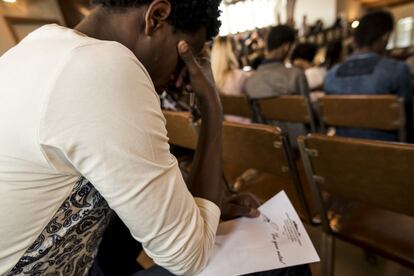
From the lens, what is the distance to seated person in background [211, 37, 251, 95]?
219cm

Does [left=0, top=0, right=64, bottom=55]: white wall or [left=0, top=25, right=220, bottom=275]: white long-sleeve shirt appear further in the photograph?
[left=0, top=0, right=64, bottom=55]: white wall

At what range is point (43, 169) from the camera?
0.35 meters

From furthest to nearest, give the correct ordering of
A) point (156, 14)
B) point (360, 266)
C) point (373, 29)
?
point (373, 29)
point (360, 266)
point (156, 14)

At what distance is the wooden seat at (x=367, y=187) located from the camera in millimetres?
601

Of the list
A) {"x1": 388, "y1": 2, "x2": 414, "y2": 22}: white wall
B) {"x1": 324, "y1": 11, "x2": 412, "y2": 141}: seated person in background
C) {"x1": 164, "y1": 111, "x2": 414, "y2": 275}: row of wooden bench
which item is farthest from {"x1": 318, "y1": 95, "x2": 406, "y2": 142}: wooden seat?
{"x1": 388, "y1": 2, "x2": 414, "y2": 22}: white wall

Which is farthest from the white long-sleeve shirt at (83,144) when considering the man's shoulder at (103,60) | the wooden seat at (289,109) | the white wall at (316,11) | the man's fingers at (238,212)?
the white wall at (316,11)

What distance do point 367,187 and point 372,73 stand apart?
104 cm

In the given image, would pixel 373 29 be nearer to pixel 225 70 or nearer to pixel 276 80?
pixel 276 80

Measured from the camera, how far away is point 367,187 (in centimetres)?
69

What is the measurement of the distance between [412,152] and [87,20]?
685mm

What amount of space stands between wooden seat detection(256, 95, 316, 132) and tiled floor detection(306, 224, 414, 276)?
668 millimetres

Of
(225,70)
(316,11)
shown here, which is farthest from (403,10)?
(225,70)

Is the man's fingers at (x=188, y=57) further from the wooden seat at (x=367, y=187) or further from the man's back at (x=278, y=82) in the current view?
the man's back at (x=278, y=82)

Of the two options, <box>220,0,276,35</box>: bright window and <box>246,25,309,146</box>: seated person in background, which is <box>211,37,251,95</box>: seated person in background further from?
<box>220,0,276,35</box>: bright window
